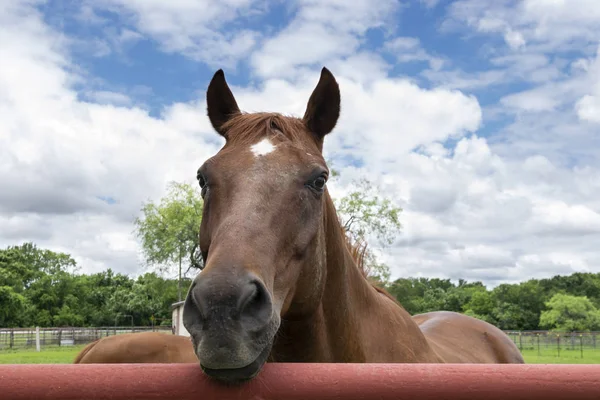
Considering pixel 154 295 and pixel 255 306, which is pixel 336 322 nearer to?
pixel 255 306

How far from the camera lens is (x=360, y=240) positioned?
4309 millimetres

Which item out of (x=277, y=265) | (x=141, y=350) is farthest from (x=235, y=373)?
(x=141, y=350)

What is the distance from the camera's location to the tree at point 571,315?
60.5m

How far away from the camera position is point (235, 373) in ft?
5.14

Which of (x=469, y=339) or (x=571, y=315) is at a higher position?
(x=469, y=339)

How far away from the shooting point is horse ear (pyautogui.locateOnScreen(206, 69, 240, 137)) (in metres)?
3.19

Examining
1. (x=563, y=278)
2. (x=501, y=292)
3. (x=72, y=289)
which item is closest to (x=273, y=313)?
(x=72, y=289)

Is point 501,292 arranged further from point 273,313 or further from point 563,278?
point 273,313

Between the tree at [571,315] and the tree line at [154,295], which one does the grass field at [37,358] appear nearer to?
the tree line at [154,295]

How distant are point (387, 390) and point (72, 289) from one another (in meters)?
76.3

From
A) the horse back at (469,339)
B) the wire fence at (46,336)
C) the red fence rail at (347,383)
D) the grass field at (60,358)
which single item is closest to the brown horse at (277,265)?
the red fence rail at (347,383)

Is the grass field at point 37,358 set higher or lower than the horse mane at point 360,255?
lower

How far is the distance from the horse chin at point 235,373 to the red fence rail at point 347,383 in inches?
3.2

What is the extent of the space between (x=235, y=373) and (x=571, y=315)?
231 ft
